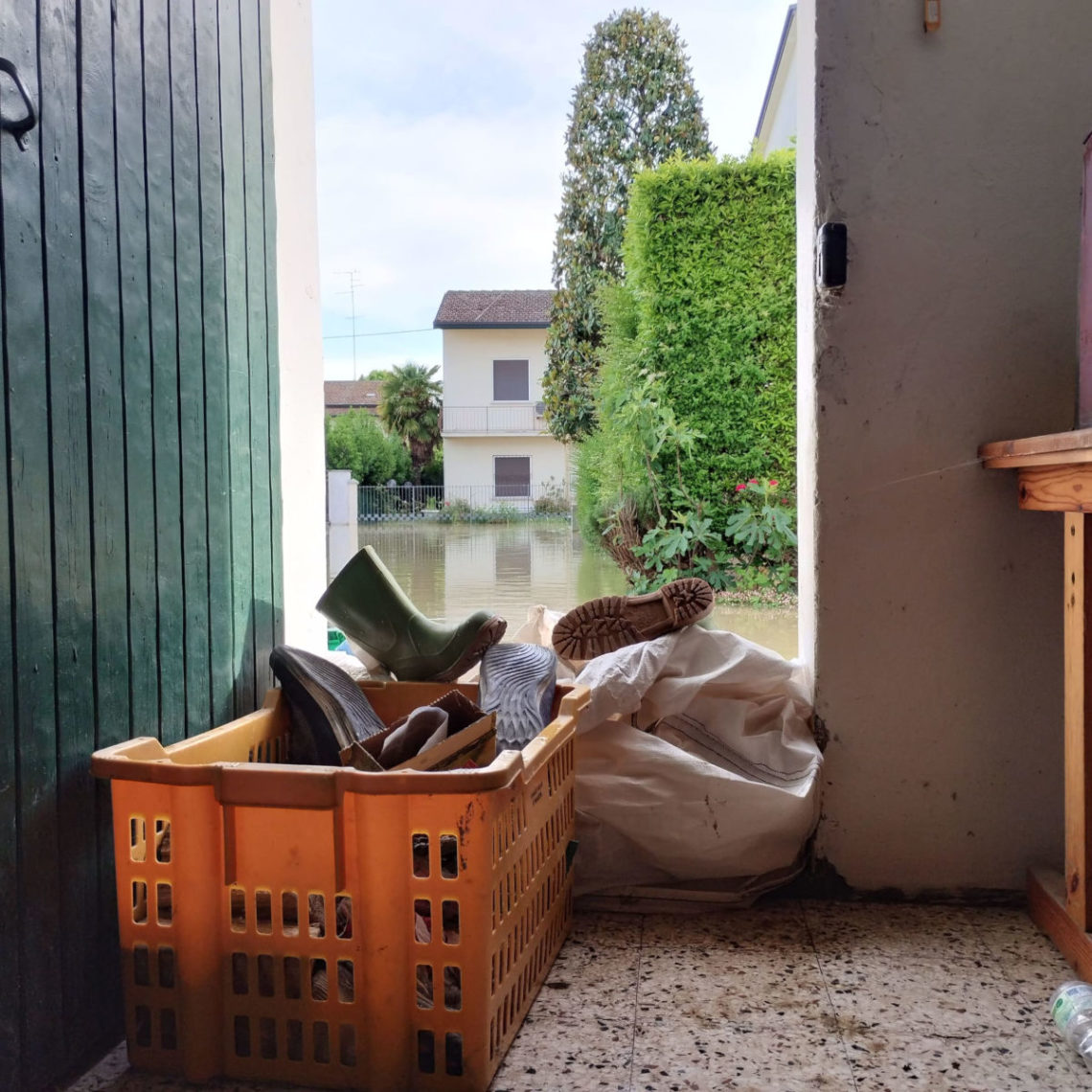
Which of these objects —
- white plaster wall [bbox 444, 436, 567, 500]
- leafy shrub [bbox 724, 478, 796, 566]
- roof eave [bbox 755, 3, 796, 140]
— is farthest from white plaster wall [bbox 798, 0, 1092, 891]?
white plaster wall [bbox 444, 436, 567, 500]

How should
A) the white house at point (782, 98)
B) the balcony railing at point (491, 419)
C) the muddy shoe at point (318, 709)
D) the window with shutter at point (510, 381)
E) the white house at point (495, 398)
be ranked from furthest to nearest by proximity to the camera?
the balcony railing at point (491, 419) < the window with shutter at point (510, 381) < the white house at point (495, 398) < the white house at point (782, 98) < the muddy shoe at point (318, 709)

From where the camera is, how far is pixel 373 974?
1208 mm

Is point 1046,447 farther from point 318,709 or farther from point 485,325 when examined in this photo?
point 485,325

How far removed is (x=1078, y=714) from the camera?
4.99ft

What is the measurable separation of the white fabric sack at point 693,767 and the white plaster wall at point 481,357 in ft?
42.2

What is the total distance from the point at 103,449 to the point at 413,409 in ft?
63.5

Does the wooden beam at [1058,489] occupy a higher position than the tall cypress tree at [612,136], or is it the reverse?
the tall cypress tree at [612,136]

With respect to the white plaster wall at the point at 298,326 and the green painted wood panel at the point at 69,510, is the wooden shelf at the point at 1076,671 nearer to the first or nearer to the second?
the green painted wood panel at the point at 69,510

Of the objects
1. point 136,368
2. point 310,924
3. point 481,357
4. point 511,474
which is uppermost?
point 481,357

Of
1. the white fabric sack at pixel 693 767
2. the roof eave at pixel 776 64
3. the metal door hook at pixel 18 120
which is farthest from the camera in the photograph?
the roof eave at pixel 776 64

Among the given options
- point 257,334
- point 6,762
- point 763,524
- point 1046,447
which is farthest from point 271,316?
point 763,524

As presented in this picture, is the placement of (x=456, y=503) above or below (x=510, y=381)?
below

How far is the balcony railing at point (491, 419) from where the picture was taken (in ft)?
49.2

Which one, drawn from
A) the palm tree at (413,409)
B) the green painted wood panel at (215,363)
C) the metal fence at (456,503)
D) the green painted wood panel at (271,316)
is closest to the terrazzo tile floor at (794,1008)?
the green painted wood panel at (215,363)
